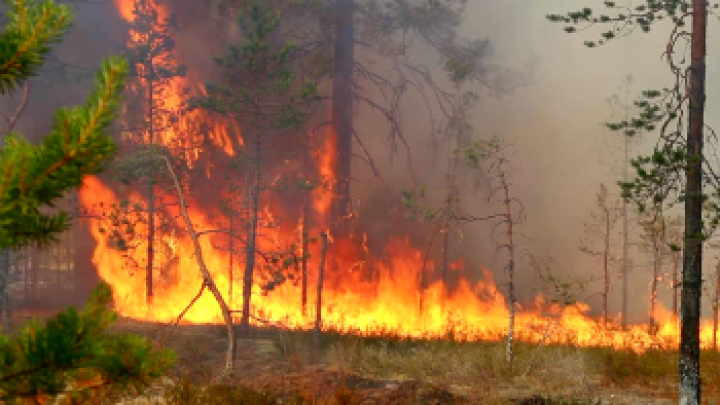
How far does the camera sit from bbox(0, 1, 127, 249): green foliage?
3291 mm

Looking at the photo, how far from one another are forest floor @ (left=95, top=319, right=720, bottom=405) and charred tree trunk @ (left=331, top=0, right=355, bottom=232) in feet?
27.1

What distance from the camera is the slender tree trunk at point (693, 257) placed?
1112cm

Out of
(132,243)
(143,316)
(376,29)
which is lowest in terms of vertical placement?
(143,316)

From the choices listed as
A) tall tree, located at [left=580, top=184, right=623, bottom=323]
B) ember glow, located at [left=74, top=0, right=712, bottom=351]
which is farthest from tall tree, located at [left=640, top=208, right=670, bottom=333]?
ember glow, located at [left=74, top=0, right=712, bottom=351]

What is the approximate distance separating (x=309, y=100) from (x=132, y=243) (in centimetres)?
1169

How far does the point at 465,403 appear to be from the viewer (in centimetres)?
1120

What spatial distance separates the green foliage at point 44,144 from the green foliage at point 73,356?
483 mm

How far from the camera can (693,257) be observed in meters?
11.3

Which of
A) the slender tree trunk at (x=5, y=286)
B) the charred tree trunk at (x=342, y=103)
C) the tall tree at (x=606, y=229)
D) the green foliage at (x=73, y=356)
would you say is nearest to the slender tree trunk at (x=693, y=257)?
the green foliage at (x=73, y=356)

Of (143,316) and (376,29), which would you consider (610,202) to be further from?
(143,316)

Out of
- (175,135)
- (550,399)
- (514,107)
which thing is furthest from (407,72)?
(550,399)

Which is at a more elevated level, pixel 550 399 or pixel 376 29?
pixel 376 29

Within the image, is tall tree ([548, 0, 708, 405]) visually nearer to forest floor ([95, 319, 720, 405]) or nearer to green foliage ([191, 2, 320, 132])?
forest floor ([95, 319, 720, 405])

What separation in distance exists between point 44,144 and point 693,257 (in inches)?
410
